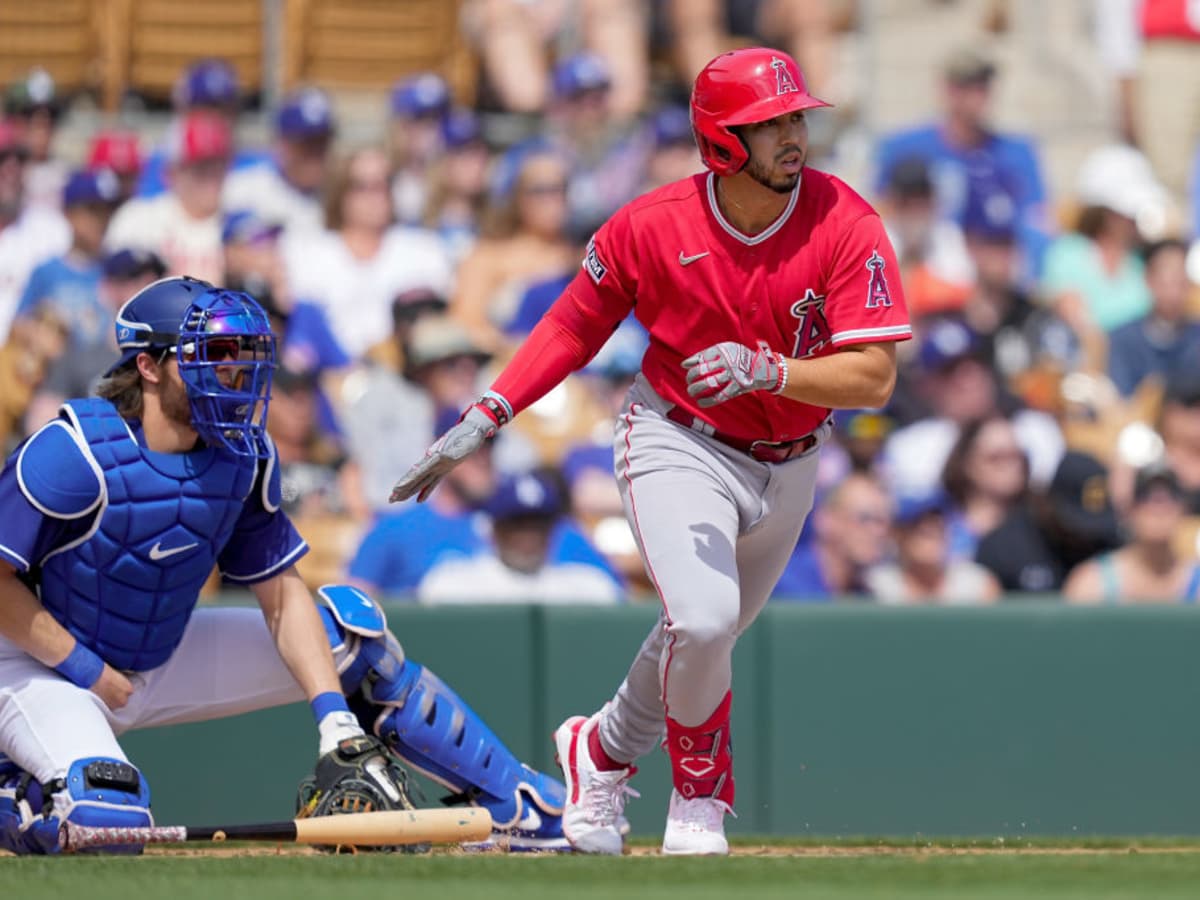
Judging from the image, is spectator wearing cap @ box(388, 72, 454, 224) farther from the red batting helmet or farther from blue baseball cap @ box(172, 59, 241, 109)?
the red batting helmet

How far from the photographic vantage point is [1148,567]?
26.2 ft

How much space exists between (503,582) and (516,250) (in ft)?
6.99

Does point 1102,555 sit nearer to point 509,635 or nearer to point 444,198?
point 509,635

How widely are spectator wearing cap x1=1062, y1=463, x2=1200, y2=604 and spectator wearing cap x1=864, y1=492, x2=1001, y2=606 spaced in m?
0.37

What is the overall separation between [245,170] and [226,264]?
2.40 ft

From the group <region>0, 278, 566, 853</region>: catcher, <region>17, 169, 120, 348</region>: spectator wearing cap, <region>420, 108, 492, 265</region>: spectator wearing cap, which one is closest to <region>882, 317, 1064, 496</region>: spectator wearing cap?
<region>420, 108, 492, 265</region>: spectator wearing cap

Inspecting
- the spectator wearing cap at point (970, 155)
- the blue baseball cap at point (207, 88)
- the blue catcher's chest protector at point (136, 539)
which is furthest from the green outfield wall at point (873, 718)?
the blue baseball cap at point (207, 88)

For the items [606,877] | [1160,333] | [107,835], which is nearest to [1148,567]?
[1160,333]

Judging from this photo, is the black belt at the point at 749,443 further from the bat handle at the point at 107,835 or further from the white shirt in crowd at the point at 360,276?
the white shirt in crowd at the point at 360,276

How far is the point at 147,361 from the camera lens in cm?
515

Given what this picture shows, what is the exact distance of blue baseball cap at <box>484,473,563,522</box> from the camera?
768 centimetres

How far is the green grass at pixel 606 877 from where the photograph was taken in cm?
399

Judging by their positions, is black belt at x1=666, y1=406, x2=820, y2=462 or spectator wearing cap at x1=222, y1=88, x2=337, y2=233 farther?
spectator wearing cap at x1=222, y1=88, x2=337, y2=233

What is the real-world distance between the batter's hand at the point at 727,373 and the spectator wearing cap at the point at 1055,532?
3623 millimetres
